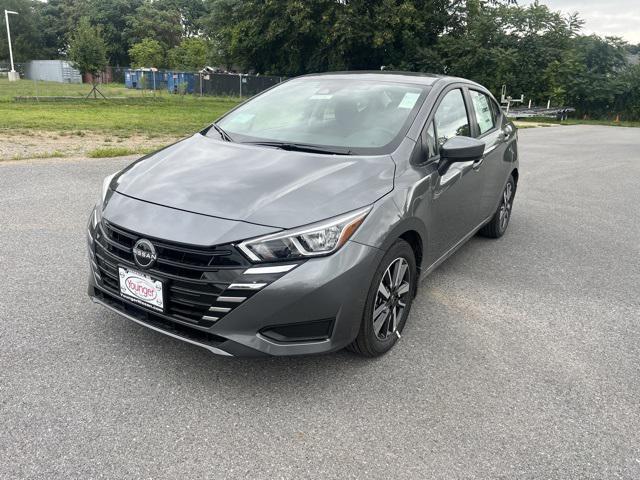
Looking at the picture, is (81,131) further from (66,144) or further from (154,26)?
(154,26)

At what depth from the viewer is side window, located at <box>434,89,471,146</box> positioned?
3766mm

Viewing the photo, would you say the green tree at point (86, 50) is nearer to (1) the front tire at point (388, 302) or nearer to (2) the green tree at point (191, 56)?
(2) the green tree at point (191, 56)

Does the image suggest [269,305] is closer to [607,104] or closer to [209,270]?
[209,270]

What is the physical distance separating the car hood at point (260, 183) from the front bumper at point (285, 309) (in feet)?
0.83

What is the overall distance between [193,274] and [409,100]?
2.04 metres

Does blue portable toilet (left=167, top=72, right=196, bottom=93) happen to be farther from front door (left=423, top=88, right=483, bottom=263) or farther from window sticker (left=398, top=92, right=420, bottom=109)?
window sticker (left=398, top=92, right=420, bottom=109)

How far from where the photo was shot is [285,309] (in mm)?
2523

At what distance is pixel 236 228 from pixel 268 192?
0.33 metres

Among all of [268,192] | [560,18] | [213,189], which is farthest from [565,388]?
[560,18]

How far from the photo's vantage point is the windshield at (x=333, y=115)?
137 inches

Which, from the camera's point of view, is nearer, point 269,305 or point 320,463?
point 320,463

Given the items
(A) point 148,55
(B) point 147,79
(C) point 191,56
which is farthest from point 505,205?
(A) point 148,55

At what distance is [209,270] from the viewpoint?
2502mm

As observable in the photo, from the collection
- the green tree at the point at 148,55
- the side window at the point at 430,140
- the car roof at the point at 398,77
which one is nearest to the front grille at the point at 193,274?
the side window at the point at 430,140
